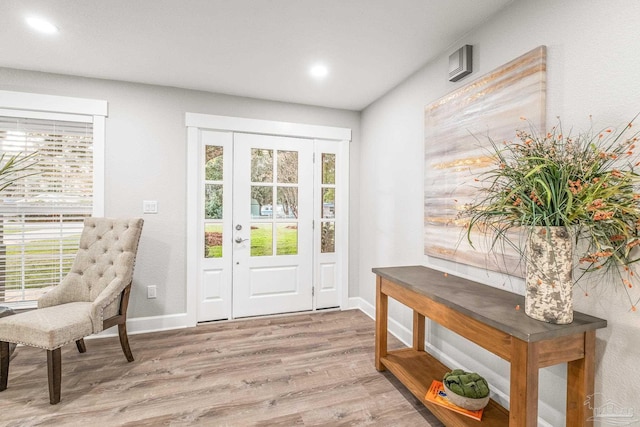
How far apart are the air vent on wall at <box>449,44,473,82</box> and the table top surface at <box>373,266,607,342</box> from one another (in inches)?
54.9

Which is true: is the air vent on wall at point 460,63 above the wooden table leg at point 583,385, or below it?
above

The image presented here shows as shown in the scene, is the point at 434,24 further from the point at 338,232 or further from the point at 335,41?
the point at 338,232

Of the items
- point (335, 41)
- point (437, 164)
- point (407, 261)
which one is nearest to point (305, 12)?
point (335, 41)

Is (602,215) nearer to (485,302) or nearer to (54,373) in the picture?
(485,302)

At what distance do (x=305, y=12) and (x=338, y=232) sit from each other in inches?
92.0

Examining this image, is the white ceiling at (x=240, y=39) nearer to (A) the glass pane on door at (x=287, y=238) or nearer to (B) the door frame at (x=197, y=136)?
(B) the door frame at (x=197, y=136)

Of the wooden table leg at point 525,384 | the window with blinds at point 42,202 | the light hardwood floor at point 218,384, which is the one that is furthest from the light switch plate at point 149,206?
the wooden table leg at point 525,384

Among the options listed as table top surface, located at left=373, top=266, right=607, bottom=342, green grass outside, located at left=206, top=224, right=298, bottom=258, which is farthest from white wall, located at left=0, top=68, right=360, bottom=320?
table top surface, located at left=373, top=266, right=607, bottom=342

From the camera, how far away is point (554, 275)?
4.23 ft

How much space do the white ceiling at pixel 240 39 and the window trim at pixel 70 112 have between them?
0.25 metres

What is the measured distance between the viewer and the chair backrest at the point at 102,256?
2.49 meters

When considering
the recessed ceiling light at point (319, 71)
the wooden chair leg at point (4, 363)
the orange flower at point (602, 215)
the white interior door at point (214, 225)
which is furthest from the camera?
the white interior door at point (214, 225)

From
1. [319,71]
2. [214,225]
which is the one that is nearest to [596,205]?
[319,71]

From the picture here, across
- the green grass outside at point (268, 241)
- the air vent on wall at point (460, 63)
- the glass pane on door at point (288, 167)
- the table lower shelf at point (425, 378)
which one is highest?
the air vent on wall at point (460, 63)
